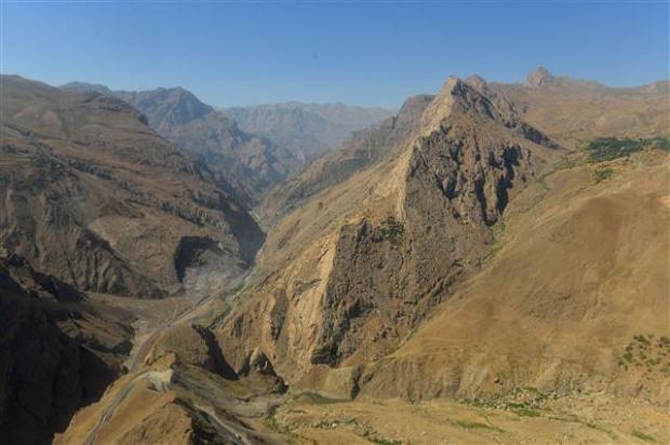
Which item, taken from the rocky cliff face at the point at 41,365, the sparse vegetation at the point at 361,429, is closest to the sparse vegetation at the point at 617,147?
the sparse vegetation at the point at 361,429

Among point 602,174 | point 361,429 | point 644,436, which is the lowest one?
point 644,436

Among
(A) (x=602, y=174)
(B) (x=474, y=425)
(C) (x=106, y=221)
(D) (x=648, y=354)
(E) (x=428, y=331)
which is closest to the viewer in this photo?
(B) (x=474, y=425)

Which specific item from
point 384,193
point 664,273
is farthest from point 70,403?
point 664,273

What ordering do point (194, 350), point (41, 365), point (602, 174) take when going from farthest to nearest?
1. point (602, 174)
2. point (41, 365)
3. point (194, 350)

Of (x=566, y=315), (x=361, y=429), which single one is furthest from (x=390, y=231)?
(x=361, y=429)

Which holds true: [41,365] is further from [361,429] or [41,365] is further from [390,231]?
[361,429]

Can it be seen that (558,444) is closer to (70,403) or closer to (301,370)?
(301,370)

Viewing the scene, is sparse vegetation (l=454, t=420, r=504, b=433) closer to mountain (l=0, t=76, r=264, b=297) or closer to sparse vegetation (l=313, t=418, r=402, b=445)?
sparse vegetation (l=313, t=418, r=402, b=445)
